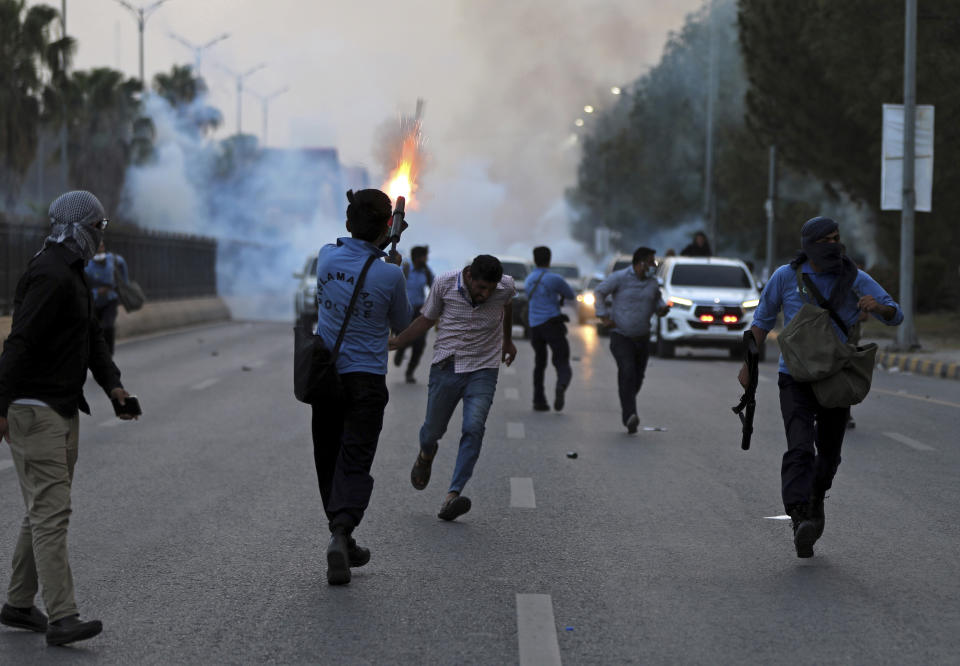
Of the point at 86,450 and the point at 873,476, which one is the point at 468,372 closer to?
the point at 873,476

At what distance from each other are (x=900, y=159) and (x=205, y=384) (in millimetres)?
13750

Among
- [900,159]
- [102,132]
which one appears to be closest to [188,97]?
[102,132]

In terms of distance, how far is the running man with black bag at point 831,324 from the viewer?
24.9ft

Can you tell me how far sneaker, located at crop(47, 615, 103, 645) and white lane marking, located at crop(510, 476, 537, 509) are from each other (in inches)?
157

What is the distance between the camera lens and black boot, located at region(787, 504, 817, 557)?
24.5ft

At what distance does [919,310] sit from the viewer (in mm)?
41594

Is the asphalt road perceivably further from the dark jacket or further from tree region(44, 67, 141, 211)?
tree region(44, 67, 141, 211)

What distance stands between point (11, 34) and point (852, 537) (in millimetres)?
51557

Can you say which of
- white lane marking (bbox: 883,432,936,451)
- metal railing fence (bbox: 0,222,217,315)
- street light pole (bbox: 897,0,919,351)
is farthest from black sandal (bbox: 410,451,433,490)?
street light pole (bbox: 897,0,919,351)

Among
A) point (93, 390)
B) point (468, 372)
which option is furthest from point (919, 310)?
point (468, 372)

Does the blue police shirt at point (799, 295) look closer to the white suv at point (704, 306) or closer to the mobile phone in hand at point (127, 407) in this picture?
the mobile phone in hand at point (127, 407)

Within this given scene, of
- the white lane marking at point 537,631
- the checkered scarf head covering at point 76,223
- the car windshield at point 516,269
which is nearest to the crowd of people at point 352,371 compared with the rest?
the checkered scarf head covering at point 76,223

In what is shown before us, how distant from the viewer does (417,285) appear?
19.5m

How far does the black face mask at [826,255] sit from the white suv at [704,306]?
17.9 meters
